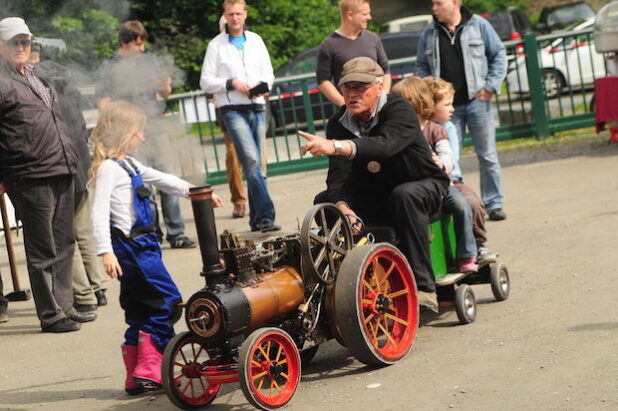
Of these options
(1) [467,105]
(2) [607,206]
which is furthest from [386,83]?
(2) [607,206]

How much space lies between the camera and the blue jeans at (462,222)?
283 inches

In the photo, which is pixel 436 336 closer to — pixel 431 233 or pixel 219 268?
pixel 431 233

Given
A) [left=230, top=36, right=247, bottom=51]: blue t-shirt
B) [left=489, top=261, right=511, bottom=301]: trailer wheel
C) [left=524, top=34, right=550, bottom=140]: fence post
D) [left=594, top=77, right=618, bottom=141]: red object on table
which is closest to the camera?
[left=489, top=261, right=511, bottom=301]: trailer wheel

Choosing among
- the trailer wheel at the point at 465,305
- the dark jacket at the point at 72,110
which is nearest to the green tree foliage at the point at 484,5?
the dark jacket at the point at 72,110

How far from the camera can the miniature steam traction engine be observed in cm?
561

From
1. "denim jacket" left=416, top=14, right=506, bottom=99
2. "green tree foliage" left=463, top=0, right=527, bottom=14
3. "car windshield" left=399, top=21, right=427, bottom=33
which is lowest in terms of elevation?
"denim jacket" left=416, top=14, right=506, bottom=99

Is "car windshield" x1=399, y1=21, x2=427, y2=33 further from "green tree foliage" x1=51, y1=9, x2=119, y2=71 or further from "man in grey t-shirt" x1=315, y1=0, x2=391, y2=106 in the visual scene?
"green tree foliage" x1=51, y1=9, x2=119, y2=71

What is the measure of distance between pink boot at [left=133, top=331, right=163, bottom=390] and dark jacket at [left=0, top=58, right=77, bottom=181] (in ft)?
6.89

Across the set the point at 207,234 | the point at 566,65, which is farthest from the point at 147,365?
the point at 566,65

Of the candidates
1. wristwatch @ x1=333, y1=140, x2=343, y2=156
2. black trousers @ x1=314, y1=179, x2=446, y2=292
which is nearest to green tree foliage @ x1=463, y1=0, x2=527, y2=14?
black trousers @ x1=314, y1=179, x2=446, y2=292

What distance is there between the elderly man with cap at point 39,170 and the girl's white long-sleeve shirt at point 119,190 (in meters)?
1.75

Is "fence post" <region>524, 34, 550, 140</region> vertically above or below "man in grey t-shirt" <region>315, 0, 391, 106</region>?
below

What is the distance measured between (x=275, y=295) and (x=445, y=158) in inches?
82.8

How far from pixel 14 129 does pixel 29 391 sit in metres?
1.96
